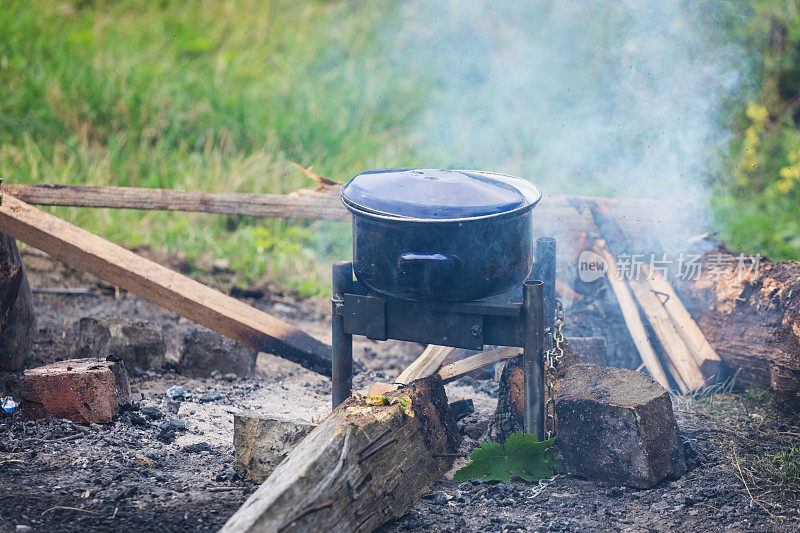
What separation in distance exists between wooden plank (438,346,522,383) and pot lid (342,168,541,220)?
98 centimetres

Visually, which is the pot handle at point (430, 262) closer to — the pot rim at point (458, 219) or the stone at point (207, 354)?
the pot rim at point (458, 219)

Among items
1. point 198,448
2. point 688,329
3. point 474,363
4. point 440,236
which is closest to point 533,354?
point 440,236

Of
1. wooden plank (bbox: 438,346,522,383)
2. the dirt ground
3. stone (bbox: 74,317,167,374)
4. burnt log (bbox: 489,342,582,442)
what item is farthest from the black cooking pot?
stone (bbox: 74,317,167,374)

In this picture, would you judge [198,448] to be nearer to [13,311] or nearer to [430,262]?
[430,262]

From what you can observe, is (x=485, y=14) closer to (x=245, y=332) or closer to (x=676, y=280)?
(x=676, y=280)

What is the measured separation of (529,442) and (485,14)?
291 inches

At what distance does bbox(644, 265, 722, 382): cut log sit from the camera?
402cm

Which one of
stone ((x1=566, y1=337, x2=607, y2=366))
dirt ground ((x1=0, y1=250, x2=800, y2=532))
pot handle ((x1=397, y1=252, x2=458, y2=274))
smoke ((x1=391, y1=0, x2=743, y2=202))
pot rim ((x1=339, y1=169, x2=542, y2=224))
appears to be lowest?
dirt ground ((x1=0, y1=250, x2=800, y2=532))

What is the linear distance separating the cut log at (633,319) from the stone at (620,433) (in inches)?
41.0

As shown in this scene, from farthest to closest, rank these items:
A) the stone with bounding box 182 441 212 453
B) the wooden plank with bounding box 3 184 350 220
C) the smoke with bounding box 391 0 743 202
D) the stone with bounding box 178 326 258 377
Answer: the smoke with bounding box 391 0 743 202
the wooden plank with bounding box 3 184 350 220
the stone with bounding box 178 326 258 377
the stone with bounding box 182 441 212 453

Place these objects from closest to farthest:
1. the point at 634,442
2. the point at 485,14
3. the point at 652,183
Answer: the point at 634,442 < the point at 652,183 < the point at 485,14

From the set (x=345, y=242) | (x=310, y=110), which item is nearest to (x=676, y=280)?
(x=345, y=242)

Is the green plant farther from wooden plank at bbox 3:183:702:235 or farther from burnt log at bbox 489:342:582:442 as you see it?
wooden plank at bbox 3:183:702:235

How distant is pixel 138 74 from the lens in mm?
7777
